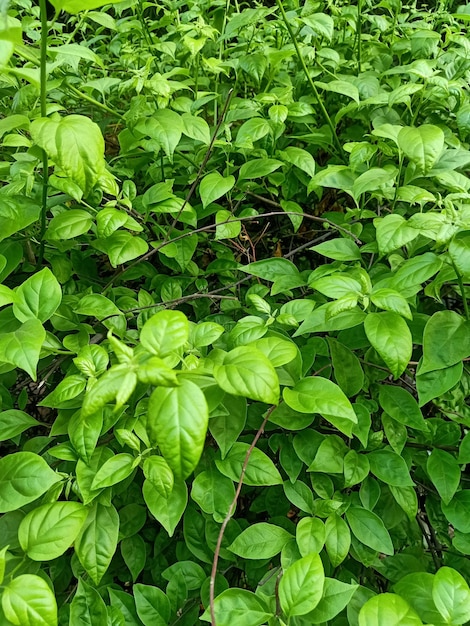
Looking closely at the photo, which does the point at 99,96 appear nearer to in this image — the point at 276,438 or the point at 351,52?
the point at 351,52

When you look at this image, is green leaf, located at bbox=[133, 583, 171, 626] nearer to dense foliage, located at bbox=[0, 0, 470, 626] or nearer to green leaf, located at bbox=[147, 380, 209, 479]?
dense foliage, located at bbox=[0, 0, 470, 626]

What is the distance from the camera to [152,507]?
0.77 metres

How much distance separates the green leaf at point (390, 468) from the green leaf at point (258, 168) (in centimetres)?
60

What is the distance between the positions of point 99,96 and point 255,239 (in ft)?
1.96

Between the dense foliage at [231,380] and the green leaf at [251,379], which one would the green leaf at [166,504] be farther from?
the green leaf at [251,379]

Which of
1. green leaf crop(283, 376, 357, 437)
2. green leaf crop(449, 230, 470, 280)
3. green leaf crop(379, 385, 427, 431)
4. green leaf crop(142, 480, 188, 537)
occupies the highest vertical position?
green leaf crop(449, 230, 470, 280)

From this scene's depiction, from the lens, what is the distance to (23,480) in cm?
75

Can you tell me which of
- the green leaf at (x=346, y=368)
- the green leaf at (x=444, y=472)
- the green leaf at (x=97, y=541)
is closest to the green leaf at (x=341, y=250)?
the green leaf at (x=346, y=368)

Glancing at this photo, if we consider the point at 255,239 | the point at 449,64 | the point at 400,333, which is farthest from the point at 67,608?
the point at 449,64

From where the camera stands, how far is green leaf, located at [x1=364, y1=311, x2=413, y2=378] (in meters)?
0.73

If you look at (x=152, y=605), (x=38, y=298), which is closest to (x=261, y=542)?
(x=152, y=605)

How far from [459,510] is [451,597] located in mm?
204

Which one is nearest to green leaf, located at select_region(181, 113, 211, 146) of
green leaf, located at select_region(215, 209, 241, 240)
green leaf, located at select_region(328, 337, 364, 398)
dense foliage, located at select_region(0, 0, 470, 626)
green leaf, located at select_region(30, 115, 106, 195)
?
dense foliage, located at select_region(0, 0, 470, 626)

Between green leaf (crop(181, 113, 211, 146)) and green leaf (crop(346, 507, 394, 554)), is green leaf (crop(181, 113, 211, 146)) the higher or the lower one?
the higher one
